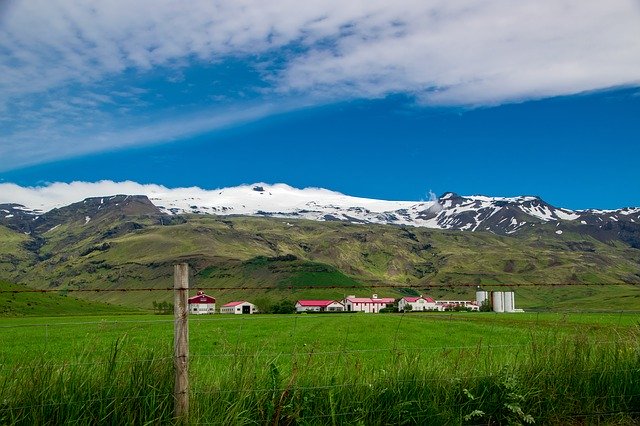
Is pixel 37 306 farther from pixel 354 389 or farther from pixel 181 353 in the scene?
pixel 354 389

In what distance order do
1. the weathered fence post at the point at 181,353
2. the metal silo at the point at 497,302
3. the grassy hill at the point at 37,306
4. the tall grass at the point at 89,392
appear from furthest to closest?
1. the grassy hill at the point at 37,306
2. the metal silo at the point at 497,302
3. the weathered fence post at the point at 181,353
4. the tall grass at the point at 89,392

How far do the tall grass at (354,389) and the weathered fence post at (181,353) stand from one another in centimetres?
18

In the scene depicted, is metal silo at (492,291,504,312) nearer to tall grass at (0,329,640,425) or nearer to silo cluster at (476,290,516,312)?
silo cluster at (476,290,516,312)

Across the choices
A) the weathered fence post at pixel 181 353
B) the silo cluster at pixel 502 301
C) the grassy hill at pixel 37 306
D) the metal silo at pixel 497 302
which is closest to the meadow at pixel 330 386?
the weathered fence post at pixel 181 353

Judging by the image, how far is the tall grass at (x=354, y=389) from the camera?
8.70m

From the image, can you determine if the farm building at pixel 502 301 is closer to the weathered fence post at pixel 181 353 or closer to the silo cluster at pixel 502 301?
the silo cluster at pixel 502 301

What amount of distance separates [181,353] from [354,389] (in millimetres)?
2829

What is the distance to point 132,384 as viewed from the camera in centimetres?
897

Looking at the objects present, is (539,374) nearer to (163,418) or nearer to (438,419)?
(438,419)

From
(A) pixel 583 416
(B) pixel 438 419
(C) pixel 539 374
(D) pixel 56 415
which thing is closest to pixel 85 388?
(D) pixel 56 415

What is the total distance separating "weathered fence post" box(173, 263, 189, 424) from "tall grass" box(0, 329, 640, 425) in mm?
184

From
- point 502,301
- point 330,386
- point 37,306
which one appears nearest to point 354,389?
point 330,386

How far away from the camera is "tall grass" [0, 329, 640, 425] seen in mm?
8695

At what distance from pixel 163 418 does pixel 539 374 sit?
6.36m
